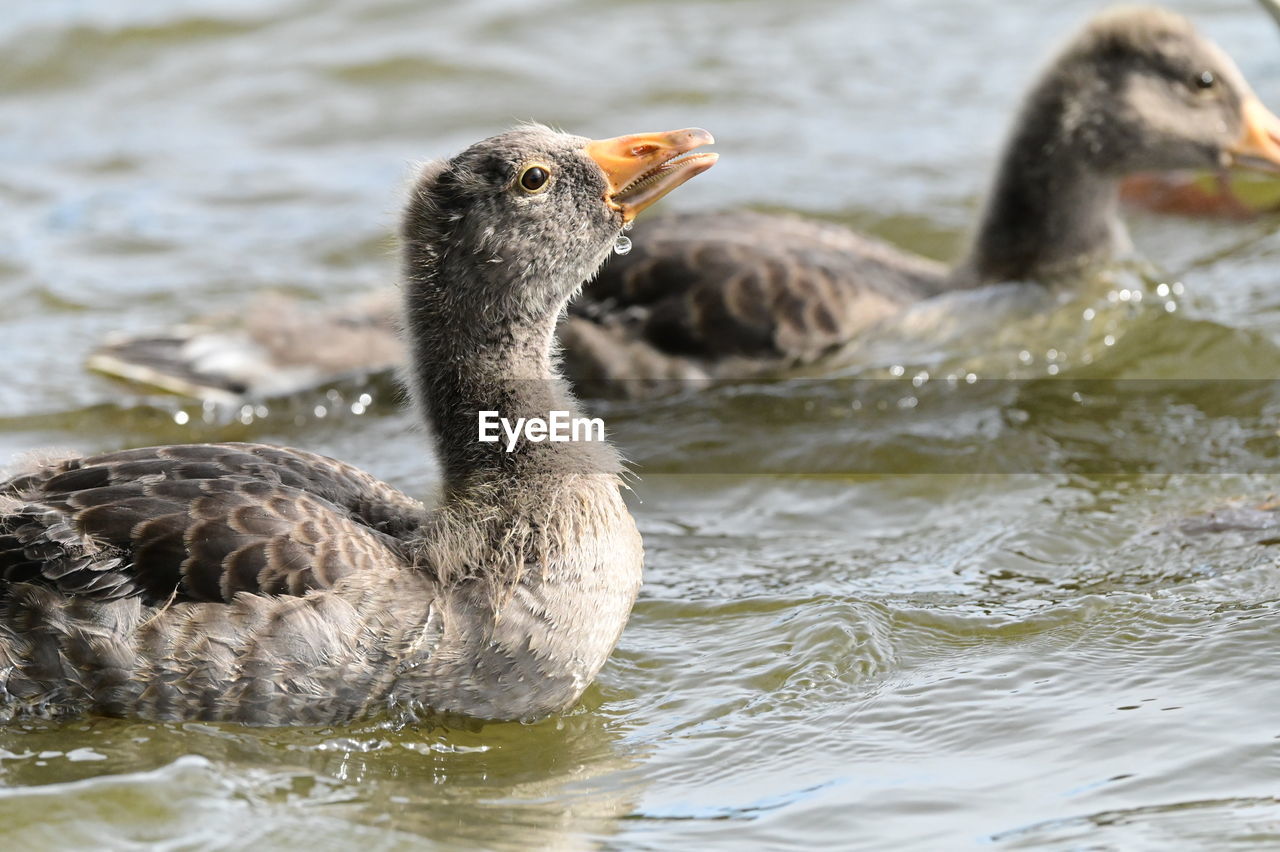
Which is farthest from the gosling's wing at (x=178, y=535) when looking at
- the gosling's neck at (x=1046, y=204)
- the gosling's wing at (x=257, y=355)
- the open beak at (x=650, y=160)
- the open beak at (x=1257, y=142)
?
the open beak at (x=1257, y=142)

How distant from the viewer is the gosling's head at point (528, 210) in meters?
5.73

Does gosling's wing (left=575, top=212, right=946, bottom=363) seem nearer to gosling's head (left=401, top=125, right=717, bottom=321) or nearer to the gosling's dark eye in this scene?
gosling's head (left=401, top=125, right=717, bottom=321)

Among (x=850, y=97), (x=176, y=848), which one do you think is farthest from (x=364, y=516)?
(x=850, y=97)

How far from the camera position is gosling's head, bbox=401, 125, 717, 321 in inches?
225

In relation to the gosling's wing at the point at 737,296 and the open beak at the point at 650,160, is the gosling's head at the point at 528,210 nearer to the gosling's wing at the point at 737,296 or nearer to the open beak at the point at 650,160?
the open beak at the point at 650,160

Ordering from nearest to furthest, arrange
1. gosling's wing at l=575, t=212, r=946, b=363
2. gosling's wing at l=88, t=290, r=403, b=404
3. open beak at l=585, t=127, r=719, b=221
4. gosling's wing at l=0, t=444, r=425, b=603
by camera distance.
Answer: gosling's wing at l=0, t=444, r=425, b=603
open beak at l=585, t=127, r=719, b=221
gosling's wing at l=575, t=212, r=946, b=363
gosling's wing at l=88, t=290, r=403, b=404

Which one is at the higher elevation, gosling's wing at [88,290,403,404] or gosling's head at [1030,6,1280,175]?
gosling's head at [1030,6,1280,175]

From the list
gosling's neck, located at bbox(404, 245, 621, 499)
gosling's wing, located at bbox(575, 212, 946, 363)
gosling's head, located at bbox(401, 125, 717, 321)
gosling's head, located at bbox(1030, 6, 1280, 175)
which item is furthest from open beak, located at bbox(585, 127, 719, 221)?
gosling's head, located at bbox(1030, 6, 1280, 175)

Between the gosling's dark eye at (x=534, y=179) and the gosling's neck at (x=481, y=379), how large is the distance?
278mm

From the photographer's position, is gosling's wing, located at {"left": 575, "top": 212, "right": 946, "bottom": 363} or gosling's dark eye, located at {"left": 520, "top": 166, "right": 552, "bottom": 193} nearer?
gosling's dark eye, located at {"left": 520, "top": 166, "right": 552, "bottom": 193}

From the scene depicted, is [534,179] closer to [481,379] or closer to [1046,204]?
[481,379]

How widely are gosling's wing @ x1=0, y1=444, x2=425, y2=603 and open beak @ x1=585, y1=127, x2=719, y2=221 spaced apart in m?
1.49

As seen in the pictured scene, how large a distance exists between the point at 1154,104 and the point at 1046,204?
2.63 feet

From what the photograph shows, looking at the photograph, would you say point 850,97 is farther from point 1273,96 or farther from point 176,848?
point 176,848
